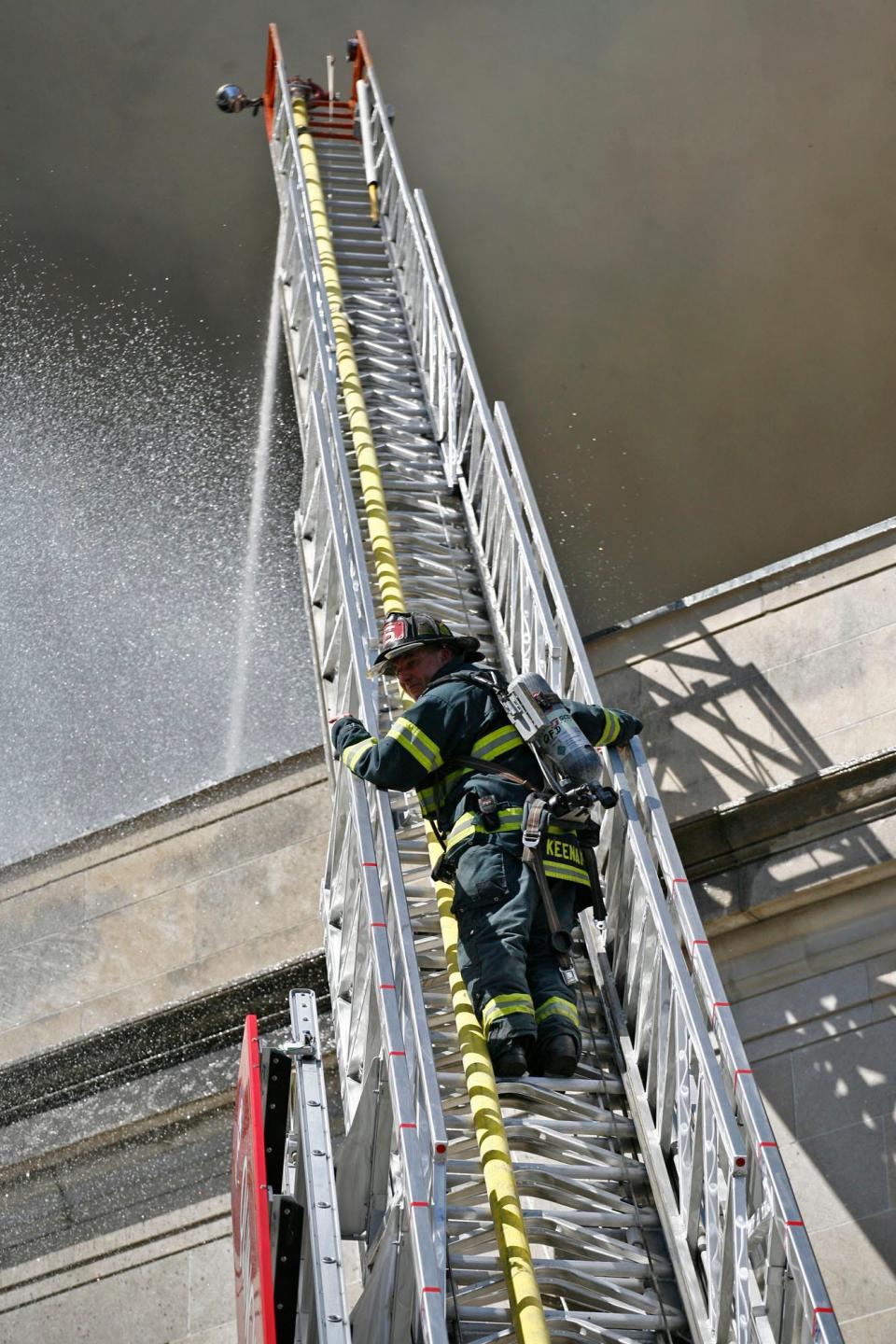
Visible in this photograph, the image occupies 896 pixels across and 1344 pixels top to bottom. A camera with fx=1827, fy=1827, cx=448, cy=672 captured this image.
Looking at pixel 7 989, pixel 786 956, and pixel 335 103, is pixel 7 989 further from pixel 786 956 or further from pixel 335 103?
pixel 335 103

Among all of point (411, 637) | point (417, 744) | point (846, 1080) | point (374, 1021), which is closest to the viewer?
point (417, 744)

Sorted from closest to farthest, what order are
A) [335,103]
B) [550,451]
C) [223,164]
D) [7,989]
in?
[7,989] < [335,103] < [550,451] < [223,164]

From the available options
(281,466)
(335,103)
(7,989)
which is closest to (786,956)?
(7,989)

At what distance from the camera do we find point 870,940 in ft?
28.1

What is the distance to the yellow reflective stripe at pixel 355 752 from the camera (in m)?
7.11

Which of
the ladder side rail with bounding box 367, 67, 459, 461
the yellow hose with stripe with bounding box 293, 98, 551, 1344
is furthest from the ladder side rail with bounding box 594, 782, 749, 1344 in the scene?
Answer: the ladder side rail with bounding box 367, 67, 459, 461

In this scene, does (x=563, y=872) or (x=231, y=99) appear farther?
(x=231, y=99)

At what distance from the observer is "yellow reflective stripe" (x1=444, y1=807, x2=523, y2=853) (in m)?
6.85

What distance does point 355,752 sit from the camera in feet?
23.5

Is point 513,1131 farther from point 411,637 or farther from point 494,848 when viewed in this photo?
point 411,637

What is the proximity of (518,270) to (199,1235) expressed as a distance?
11.8m

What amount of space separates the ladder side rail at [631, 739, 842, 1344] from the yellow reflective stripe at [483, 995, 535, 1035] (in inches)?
24.2

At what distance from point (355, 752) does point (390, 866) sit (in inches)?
19.2

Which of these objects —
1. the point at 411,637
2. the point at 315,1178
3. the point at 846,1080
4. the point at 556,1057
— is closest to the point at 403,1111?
the point at 315,1178
